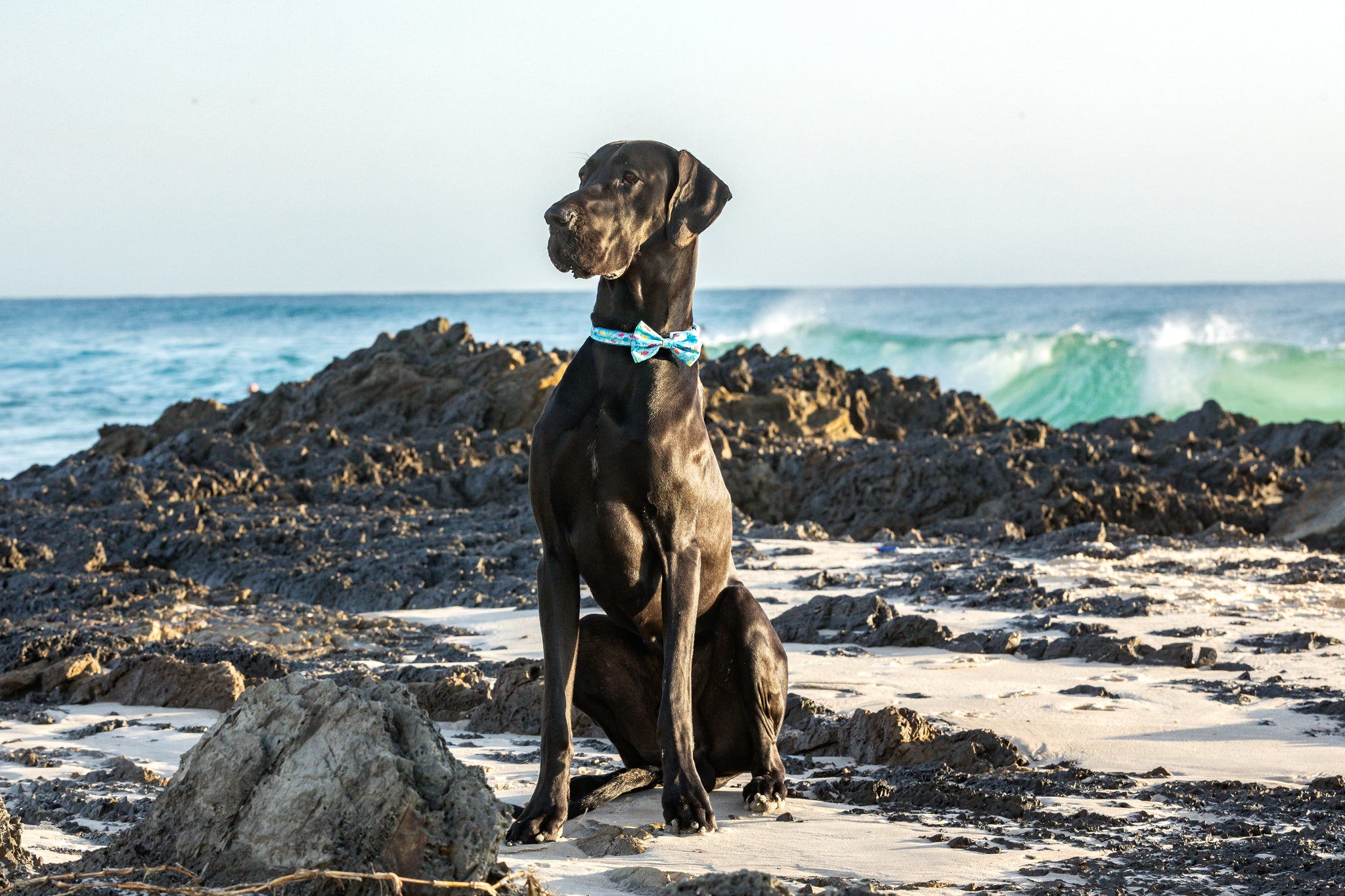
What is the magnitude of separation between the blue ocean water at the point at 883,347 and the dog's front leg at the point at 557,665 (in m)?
20.8

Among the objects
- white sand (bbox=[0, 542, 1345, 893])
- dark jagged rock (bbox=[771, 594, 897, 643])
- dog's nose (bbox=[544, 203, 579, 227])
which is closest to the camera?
white sand (bbox=[0, 542, 1345, 893])

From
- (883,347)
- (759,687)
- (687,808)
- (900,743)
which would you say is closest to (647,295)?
(759,687)

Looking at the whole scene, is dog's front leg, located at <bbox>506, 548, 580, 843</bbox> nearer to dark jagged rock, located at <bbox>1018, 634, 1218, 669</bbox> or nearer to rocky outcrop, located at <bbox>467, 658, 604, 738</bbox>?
rocky outcrop, located at <bbox>467, 658, 604, 738</bbox>

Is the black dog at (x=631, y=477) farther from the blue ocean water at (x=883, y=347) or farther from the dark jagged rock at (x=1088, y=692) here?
the blue ocean water at (x=883, y=347)

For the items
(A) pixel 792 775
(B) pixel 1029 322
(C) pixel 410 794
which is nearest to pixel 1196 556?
(A) pixel 792 775

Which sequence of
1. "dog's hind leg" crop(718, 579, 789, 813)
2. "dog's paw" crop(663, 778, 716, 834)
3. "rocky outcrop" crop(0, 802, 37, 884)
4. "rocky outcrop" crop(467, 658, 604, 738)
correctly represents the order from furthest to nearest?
"rocky outcrop" crop(467, 658, 604, 738) → "dog's hind leg" crop(718, 579, 789, 813) → "dog's paw" crop(663, 778, 716, 834) → "rocky outcrop" crop(0, 802, 37, 884)

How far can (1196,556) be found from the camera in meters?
8.63

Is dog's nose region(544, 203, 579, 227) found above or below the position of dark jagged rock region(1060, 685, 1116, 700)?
above

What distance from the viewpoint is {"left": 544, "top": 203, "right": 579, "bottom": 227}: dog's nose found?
3352 millimetres

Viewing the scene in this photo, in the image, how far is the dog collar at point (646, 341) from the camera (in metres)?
3.54

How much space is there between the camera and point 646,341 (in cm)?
354

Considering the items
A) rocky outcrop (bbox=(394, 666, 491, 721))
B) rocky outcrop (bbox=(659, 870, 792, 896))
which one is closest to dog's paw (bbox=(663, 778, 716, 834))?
rocky outcrop (bbox=(659, 870, 792, 896))

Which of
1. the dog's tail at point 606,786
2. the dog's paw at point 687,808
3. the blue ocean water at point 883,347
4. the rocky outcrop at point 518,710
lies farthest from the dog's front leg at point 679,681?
the blue ocean water at point 883,347

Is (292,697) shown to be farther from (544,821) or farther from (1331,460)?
(1331,460)
